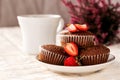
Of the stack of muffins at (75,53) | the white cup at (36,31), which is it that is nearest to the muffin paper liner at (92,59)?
the stack of muffins at (75,53)

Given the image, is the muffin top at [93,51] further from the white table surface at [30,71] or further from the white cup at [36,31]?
the white cup at [36,31]

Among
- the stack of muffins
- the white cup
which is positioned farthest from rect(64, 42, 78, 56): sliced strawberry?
the white cup

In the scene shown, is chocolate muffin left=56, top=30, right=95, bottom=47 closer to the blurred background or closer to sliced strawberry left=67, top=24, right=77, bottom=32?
sliced strawberry left=67, top=24, right=77, bottom=32

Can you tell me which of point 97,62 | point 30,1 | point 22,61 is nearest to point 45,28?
point 22,61

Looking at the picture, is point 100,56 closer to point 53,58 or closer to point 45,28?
point 53,58

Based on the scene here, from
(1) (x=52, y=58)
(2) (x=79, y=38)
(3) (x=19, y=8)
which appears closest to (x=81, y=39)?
(2) (x=79, y=38)
